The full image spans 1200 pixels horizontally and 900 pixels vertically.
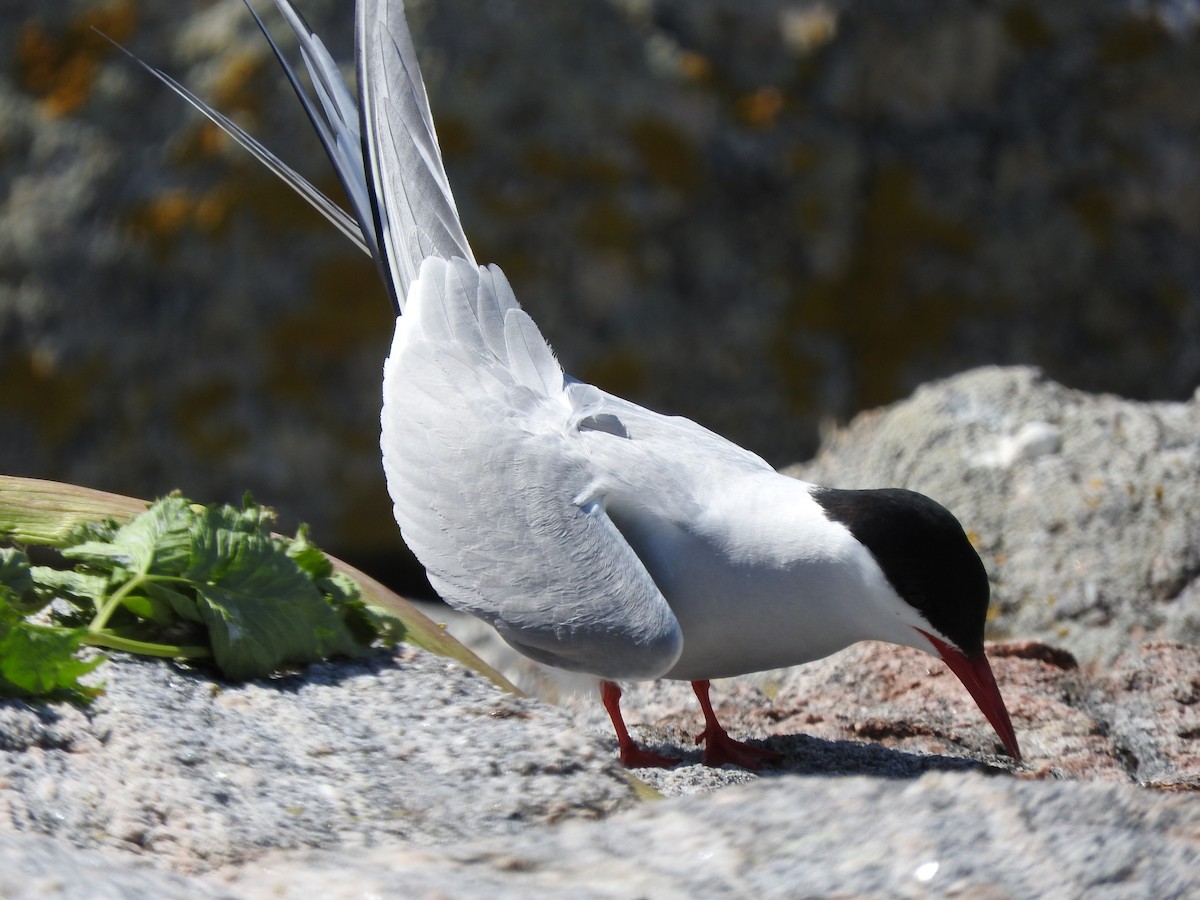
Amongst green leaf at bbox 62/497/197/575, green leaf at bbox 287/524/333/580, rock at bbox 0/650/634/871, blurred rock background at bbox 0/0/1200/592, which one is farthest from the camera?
blurred rock background at bbox 0/0/1200/592

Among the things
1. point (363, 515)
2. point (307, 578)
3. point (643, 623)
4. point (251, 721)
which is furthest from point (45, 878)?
point (363, 515)

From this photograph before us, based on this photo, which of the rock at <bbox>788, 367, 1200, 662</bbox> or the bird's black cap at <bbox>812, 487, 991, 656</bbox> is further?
the rock at <bbox>788, 367, 1200, 662</bbox>

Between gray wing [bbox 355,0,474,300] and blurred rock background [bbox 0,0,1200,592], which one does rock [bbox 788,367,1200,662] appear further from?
gray wing [bbox 355,0,474,300]

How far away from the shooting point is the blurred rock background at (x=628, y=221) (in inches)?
231

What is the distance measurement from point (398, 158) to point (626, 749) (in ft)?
5.45

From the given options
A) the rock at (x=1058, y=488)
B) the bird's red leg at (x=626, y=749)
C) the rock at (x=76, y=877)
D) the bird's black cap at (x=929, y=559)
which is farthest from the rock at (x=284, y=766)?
the rock at (x=1058, y=488)

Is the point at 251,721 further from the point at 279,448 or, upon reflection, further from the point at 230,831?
the point at 279,448

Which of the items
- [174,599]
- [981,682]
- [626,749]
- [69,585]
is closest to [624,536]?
[626,749]

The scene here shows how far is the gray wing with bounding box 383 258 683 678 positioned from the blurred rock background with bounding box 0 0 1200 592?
2.42 meters

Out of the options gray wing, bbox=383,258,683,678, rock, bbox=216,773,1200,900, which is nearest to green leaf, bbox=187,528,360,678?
gray wing, bbox=383,258,683,678

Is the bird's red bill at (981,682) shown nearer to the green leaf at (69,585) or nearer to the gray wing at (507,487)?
the gray wing at (507,487)

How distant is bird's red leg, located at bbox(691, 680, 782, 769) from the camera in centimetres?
302

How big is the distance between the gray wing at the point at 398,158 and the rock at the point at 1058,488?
1631 mm

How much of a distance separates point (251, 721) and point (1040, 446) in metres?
2.82
